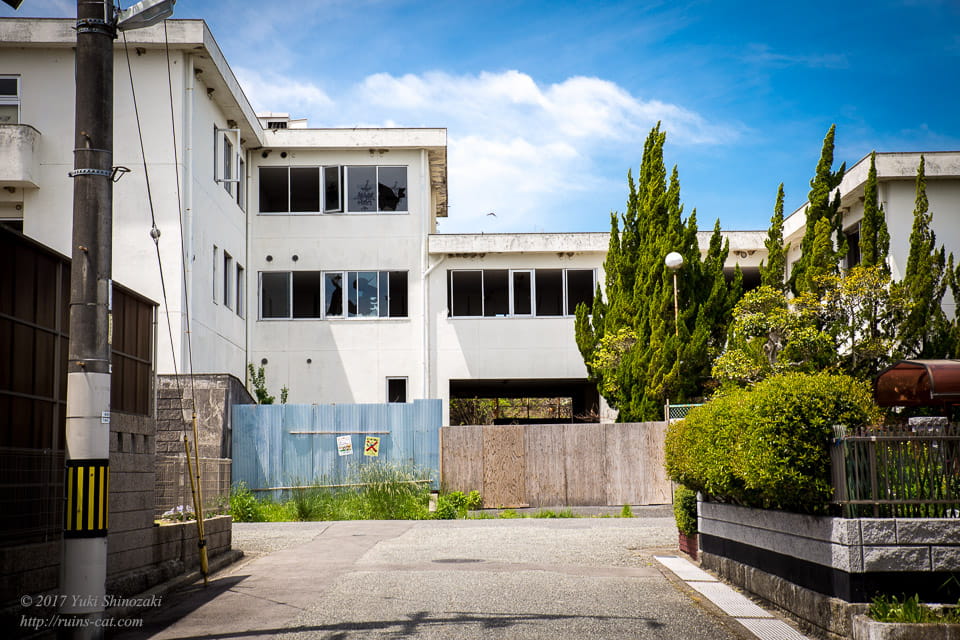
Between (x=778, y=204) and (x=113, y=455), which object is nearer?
(x=113, y=455)

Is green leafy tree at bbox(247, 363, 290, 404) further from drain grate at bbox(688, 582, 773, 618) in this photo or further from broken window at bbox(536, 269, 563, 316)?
drain grate at bbox(688, 582, 773, 618)

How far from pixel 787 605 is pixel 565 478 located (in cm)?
1394

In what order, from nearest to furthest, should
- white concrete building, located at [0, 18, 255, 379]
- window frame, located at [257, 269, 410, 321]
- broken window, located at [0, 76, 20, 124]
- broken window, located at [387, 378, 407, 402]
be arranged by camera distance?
white concrete building, located at [0, 18, 255, 379] < broken window, located at [0, 76, 20, 124] < broken window, located at [387, 378, 407, 402] < window frame, located at [257, 269, 410, 321]

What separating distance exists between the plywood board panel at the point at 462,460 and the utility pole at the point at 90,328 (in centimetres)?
1517

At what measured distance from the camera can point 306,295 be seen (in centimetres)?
2831

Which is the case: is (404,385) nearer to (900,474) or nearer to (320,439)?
(320,439)

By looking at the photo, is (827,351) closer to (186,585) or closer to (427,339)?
(427,339)

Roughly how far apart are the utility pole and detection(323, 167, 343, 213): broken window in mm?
20368

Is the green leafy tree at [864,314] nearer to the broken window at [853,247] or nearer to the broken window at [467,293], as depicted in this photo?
the broken window at [853,247]

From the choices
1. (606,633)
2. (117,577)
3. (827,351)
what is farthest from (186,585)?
(827,351)

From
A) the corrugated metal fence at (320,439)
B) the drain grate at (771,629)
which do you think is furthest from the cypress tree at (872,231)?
the drain grate at (771,629)

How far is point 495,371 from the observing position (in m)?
28.0

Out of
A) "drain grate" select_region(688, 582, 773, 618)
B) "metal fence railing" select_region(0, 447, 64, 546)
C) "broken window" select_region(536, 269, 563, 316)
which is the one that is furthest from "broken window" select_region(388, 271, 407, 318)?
"metal fence railing" select_region(0, 447, 64, 546)

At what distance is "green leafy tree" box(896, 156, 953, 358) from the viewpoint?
66.9 ft
